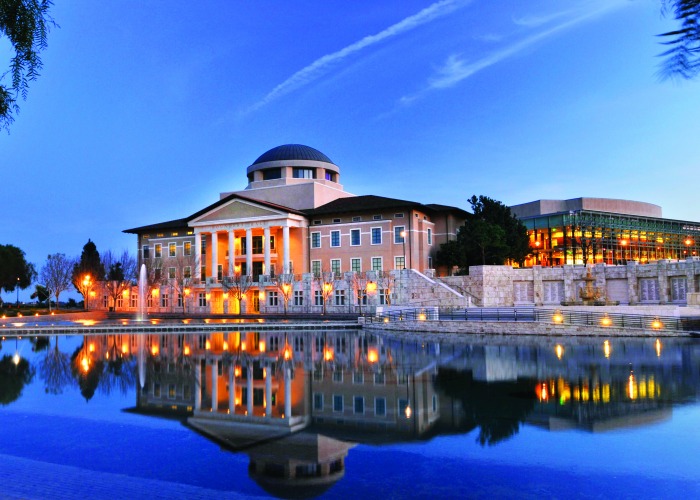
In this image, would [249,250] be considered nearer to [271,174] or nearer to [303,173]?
[271,174]

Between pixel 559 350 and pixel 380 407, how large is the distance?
13607 mm

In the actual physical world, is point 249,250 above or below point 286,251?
above

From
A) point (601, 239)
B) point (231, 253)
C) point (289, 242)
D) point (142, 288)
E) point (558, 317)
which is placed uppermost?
point (601, 239)

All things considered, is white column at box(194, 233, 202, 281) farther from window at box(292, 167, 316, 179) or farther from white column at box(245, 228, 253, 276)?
window at box(292, 167, 316, 179)

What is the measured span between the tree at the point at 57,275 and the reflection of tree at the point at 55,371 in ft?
142

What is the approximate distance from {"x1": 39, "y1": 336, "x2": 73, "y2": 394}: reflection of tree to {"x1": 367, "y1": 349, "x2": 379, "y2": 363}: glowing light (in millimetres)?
10279

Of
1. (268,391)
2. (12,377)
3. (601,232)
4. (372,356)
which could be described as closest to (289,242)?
(372,356)

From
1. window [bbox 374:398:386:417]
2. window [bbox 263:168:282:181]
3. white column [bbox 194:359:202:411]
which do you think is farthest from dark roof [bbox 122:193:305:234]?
window [bbox 374:398:386:417]

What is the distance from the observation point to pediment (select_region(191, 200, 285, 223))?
59.9 m

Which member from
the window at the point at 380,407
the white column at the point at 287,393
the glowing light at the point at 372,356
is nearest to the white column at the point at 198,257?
the glowing light at the point at 372,356

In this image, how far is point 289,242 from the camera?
61.4 meters

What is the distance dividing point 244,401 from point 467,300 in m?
33.4

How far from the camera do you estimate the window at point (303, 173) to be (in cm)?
6844

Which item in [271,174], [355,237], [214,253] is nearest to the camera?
[355,237]
